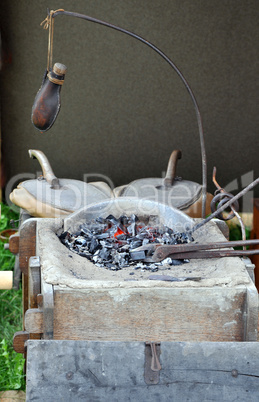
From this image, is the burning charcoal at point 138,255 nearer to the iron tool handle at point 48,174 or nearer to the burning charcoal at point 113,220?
the burning charcoal at point 113,220

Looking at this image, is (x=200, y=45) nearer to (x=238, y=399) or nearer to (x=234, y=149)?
(x=234, y=149)

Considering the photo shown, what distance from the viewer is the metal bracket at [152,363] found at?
2.20 metres

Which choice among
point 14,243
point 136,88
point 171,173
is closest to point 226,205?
point 14,243

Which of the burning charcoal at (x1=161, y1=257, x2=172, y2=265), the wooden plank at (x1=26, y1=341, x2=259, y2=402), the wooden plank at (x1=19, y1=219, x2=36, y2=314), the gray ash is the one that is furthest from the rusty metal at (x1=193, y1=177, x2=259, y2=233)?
the wooden plank at (x1=19, y1=219, x2=36, y2=314)

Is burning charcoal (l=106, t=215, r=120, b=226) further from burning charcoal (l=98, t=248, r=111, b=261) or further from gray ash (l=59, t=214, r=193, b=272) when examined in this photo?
burning charcoal (l=98, t=248, r=111, b=261)

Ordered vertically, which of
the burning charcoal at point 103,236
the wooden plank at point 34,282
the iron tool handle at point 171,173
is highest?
the iron tool handle at point 171,173

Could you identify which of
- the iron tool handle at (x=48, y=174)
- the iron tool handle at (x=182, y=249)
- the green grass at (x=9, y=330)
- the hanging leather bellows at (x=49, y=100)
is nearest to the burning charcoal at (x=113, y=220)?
the iron tool handle at (x=182, y=249)

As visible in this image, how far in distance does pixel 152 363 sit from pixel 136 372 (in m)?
0.08

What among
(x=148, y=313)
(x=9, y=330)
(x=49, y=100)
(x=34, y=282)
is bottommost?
(x=9, y=330)

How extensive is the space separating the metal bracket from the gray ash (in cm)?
55

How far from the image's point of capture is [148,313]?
2.31m

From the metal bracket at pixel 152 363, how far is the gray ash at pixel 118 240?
55 centimetres

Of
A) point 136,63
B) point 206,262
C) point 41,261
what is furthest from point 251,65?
point 41,261

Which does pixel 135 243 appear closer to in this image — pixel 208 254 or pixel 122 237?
pixel 122 237
